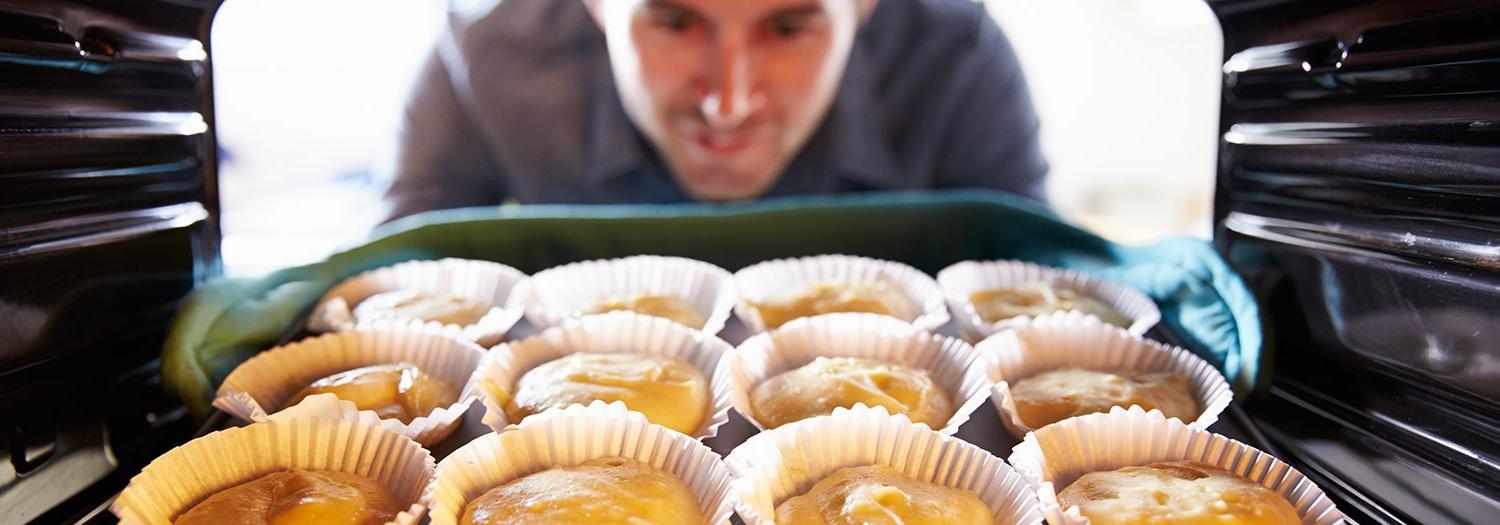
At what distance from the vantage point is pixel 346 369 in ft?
5.24

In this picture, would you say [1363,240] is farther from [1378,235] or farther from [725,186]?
[725,186]

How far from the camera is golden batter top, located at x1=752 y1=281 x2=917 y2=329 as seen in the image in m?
1.94

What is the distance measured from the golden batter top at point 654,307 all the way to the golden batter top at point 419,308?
0.27m

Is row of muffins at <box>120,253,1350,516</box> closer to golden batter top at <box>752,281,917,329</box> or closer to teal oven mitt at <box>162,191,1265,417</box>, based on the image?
golden batter top at <box>752,281,917,329</box>

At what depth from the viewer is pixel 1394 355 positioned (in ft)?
3.98

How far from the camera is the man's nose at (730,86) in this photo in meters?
2.23

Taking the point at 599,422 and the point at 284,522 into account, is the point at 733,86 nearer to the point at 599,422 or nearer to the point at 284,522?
the point at 599,422

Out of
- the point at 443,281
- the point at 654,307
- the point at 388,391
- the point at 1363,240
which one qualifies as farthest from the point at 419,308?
the point at 1363,240

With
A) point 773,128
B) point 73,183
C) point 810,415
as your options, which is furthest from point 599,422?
point 773,128

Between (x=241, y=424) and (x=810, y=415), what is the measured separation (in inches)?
38.5

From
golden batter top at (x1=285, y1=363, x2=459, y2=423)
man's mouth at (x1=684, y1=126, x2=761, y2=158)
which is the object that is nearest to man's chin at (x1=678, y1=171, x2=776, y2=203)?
man's mouth at (x1=684, y1=126, x2=761, y2=158)

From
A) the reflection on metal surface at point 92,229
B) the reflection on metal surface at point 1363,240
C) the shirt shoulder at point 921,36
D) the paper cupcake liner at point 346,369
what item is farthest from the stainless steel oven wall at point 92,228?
the shirt shoulder at point 921,36

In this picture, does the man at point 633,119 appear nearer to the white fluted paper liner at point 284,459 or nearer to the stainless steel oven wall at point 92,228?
the stainless steel oven wall at point 92,228

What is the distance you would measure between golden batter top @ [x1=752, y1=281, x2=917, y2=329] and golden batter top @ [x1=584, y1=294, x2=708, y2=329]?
0.16m
